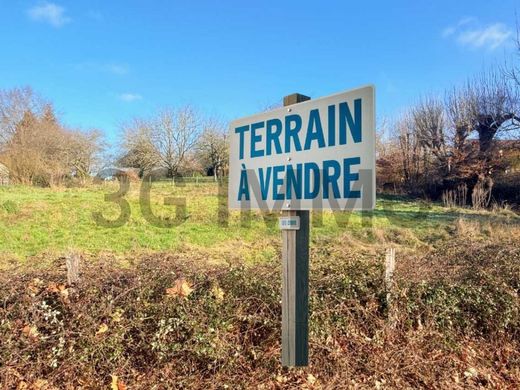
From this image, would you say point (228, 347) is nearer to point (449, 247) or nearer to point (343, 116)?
point (343, 116)

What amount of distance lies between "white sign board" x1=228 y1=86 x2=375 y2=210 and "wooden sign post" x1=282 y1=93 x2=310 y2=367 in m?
0.17

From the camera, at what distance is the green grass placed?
7.40 meters

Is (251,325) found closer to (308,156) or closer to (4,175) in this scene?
(308,156)

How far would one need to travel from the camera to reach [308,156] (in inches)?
82.9

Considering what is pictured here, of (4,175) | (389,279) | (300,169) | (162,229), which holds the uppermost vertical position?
(4,175)

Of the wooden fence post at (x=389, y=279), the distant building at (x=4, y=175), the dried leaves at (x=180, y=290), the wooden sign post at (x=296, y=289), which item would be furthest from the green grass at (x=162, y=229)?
the distant building at (x=4, y=175)

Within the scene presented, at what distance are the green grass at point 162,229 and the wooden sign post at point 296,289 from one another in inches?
177

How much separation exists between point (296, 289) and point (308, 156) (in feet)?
2.54

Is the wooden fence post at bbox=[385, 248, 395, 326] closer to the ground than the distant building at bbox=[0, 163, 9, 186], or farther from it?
closer to the ground

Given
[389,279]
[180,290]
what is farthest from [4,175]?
[389,279]

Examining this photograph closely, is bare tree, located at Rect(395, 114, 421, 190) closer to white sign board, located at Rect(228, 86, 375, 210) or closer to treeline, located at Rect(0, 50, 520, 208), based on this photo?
treeline, located at Rect(0, 50, 520, 208)

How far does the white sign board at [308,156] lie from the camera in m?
1.90

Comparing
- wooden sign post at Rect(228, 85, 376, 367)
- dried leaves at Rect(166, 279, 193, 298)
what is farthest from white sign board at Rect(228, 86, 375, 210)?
dried leaves at Rect(166, 279, 193, 298)

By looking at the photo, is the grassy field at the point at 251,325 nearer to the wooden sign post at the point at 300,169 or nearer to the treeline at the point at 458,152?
the wooden sign post at the point at 300,169
